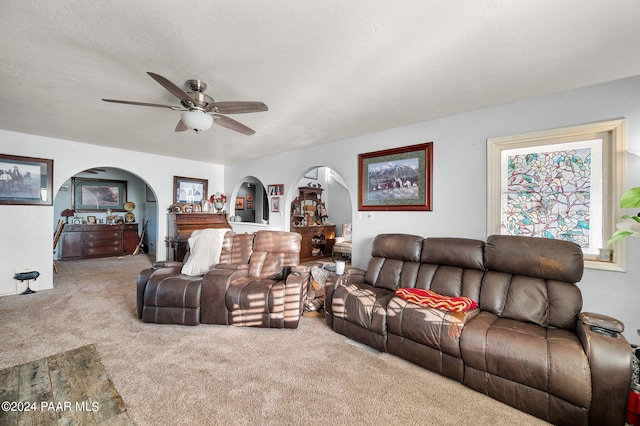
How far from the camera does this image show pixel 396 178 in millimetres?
3584

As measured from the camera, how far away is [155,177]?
561 cm

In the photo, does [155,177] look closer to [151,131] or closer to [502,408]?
[151,131]

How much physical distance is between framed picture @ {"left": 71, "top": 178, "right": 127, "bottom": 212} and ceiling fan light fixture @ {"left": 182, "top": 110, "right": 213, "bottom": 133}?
693cm

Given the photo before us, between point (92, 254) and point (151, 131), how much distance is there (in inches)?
Result: 197

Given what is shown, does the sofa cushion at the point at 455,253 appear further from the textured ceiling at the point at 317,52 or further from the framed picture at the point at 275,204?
the framed picture at the point at 275,204

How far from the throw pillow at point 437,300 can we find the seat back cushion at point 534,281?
0.23 meters

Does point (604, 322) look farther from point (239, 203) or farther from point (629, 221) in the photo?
point (239, 203)

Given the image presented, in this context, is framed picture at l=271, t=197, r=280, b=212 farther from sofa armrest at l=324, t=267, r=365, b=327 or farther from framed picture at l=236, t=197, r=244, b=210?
sofa armrest at l=324, t=267, r=365, b=327

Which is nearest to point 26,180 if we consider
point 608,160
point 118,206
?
point 118,206

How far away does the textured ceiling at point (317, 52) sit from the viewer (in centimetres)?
148

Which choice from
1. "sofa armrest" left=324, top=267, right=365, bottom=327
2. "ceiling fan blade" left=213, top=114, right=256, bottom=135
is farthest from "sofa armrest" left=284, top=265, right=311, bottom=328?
"ceiling fan blade" left=213, top=114, right=256, bottom=135

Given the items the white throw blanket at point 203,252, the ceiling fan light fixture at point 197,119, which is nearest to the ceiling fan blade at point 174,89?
the ceiling fan light fixture at point 197,119

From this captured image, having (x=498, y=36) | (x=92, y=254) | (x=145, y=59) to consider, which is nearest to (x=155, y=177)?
(x=92, y=254)

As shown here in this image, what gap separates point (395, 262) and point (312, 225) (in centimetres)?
402
